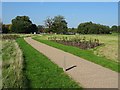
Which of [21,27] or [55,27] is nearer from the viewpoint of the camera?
[21,27]

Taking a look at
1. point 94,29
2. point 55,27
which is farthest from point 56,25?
point 94,29

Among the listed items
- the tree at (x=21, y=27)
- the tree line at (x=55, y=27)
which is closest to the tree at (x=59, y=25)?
the tree line at (x=55, y=27)

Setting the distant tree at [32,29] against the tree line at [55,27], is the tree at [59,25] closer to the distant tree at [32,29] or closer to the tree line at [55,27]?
the tree line at [55,27]

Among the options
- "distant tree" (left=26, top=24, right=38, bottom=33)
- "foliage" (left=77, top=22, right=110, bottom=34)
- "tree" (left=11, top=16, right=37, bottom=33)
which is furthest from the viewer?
"distant tree" (left=26, top=24, right=38, bottom=33)

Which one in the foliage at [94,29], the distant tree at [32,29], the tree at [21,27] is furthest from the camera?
the distant tree at [32,29]

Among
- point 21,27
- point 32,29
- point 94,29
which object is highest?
point 21,27

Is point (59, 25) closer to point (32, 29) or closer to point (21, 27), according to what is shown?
point (32, 29)

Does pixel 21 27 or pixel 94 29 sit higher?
pixel 21 27

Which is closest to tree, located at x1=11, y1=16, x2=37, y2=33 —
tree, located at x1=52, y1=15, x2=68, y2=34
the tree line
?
the tree line

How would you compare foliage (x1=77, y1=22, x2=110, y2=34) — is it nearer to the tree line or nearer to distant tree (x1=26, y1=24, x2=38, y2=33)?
the tree line

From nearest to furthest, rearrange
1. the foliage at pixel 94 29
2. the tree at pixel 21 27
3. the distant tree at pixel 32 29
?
1. the foliage at pixel 94 29
2. the tree at pixel 21 27
3. the distant tree at pixel 32 29

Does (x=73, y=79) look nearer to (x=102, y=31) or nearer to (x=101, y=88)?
(x=101, y=88)

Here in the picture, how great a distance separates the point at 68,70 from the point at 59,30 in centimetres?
10459

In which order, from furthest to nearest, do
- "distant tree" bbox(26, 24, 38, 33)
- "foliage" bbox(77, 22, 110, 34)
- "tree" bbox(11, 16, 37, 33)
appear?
"distant tree" bbox(26, 24, 38, 33), "tree" bbox(11, 16, 37, 33), "foliage" bbox(77, 22, 110, 34)
